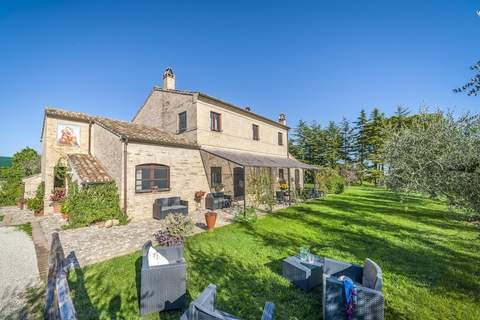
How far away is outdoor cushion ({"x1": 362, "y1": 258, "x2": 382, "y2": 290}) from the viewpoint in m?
3.12

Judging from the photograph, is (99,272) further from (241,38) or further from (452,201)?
(241,38)

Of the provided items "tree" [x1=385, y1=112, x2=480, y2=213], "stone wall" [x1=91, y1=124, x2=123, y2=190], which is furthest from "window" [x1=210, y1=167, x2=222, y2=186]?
"tree" [x1=385, y1=112, x2=480, y2=213]

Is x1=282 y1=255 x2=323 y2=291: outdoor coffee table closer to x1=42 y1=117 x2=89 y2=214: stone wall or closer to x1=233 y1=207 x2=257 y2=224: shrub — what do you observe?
x1=233 y1=207 x2=257 y2=224: shrub

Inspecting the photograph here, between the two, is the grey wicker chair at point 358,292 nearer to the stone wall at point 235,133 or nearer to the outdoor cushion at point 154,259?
the outdoor cushion at point 154,259

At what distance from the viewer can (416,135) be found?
689 centimetres

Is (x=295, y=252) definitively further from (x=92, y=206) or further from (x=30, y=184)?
(x=30, y=184)

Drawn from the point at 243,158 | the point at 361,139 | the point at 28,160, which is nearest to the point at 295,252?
the point at 243,158

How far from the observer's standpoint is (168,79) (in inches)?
657

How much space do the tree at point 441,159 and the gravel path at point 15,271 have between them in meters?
9.17

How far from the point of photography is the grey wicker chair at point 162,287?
143 inches

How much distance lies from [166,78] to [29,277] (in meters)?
15.0

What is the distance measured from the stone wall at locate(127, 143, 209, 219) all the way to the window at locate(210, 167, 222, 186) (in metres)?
0.88

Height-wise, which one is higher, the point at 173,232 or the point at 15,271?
the point at 173,232

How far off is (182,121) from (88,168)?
21.6 ft
